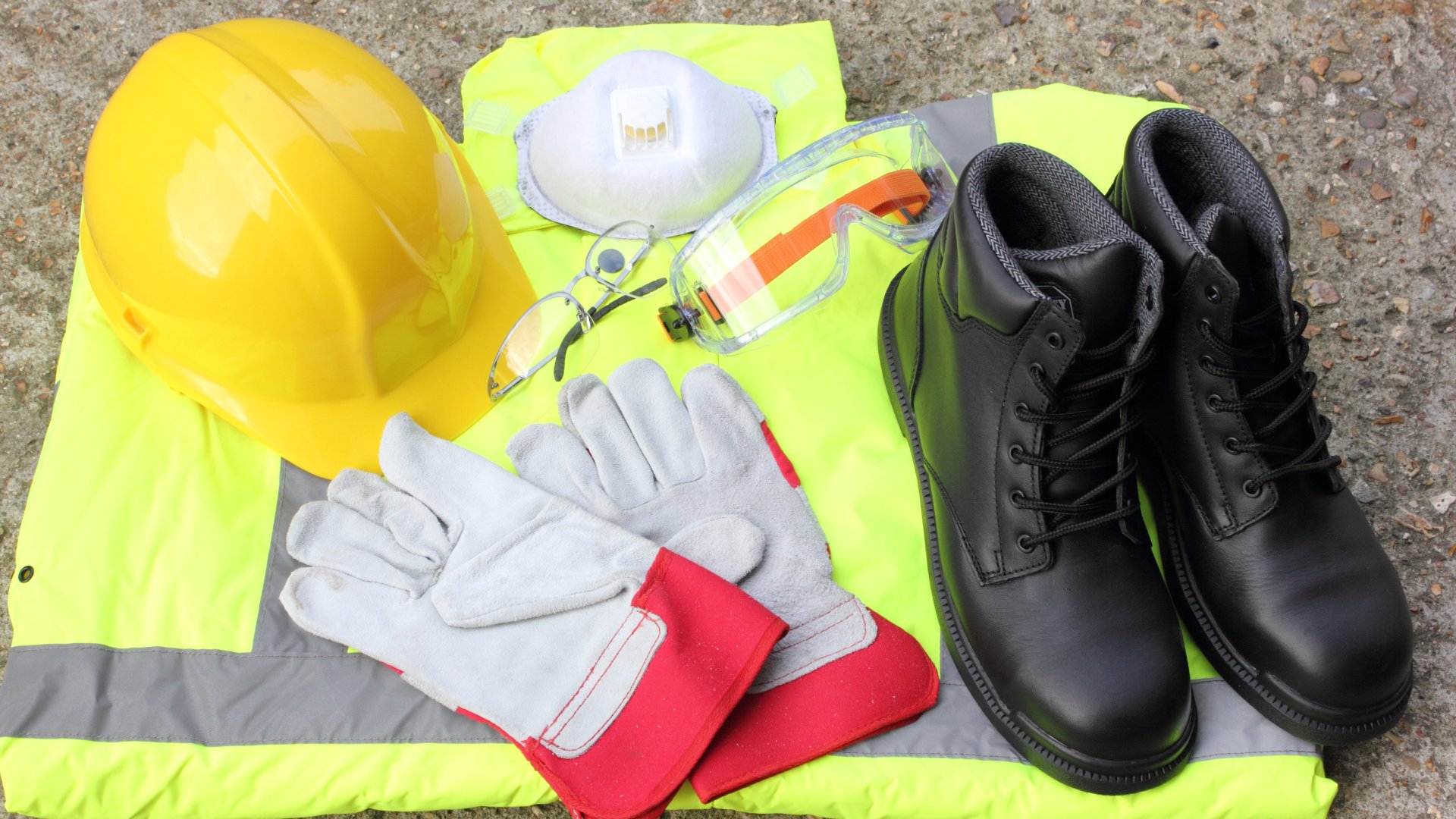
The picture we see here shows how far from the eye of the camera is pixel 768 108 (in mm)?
1831

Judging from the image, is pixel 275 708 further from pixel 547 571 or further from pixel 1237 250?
pixel 1237 250

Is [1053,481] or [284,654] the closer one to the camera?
[1053,481]

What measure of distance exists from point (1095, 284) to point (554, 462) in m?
0.83

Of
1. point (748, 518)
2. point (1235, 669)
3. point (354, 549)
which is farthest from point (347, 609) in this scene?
point (1235, 669)

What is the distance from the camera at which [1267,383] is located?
1.26 m

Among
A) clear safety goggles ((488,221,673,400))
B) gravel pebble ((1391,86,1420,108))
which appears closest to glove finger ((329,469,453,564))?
clear safety goggles ((488,221,673,400))

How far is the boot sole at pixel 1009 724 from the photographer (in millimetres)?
1232

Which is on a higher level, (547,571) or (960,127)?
(960,127)

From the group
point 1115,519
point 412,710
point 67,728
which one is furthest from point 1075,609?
point 67,728

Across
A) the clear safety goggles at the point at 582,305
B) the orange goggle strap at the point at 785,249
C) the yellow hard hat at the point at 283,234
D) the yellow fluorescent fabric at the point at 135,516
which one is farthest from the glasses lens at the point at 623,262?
the yellow fluorescent fabric at the point at 135,516

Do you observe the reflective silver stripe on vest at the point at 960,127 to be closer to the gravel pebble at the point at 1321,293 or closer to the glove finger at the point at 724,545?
the gravel pebble at the point at 1321,293

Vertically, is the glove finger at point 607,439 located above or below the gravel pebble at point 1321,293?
above

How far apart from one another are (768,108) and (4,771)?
1.63 m

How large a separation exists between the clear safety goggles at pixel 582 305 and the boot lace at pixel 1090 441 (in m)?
0.73
